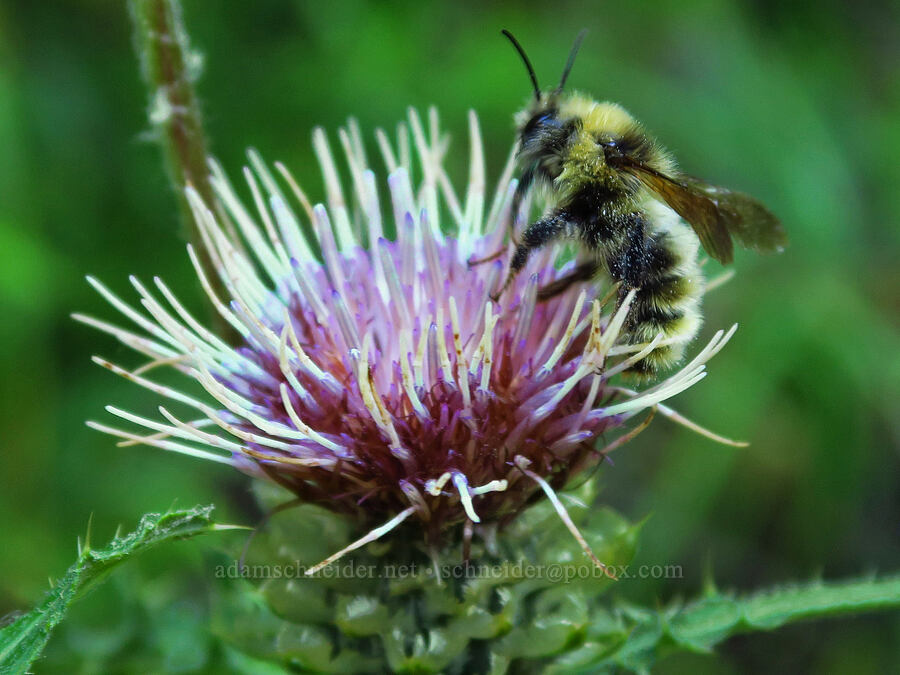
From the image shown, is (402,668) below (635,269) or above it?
below

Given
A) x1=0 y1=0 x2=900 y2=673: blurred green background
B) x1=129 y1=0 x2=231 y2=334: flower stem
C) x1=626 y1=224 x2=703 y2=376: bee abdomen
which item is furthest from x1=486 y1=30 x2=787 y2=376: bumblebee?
x1=0 y1=0 x2=900 y2=673: blurred green background

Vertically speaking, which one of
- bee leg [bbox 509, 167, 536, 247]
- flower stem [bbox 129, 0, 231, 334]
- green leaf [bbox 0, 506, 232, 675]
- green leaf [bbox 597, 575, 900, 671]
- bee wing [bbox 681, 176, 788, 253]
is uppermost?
flower stem [bbox 129, 0, 231, 334]

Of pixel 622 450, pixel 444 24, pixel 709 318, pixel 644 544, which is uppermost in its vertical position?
pixel 444 24

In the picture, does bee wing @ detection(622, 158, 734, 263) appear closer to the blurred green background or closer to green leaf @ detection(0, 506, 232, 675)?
green leaf @ detection(0, 506, 232, 675)

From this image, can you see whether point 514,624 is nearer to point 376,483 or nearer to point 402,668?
point 402,668

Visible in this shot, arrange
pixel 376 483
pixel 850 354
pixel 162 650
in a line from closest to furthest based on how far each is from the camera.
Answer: pixel 376 483
pixel 162 650
pixel 850 354

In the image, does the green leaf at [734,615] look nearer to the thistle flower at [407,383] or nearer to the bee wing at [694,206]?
the thistle flower at [407,383]

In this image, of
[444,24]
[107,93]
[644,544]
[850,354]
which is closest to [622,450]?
[644,544]
